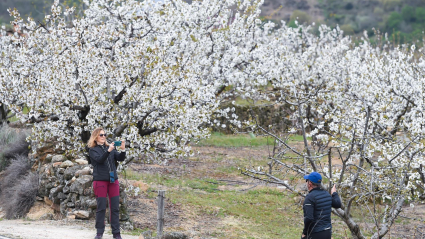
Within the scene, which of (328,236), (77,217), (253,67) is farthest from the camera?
(253,67)

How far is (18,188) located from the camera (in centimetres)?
1225

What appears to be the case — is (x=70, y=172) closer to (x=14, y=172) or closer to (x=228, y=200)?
(x=14, y=172)

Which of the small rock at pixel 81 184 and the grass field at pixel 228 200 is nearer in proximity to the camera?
the small rock at pixel 81 184

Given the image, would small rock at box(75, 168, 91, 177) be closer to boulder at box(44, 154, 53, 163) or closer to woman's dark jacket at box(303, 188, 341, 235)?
boulder at box(44, 154, 53, 163)

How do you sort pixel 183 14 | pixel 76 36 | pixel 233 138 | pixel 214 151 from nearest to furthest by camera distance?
pixel 76 36 → pixel 183 14 → pixel 214 151 → pixel 233 138

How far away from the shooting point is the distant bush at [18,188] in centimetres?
1191

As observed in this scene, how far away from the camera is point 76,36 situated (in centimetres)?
1307

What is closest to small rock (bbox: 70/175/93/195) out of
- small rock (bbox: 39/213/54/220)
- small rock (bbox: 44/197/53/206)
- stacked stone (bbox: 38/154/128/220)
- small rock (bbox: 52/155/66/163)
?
stacked stone (bbox: 38/154/128/220)

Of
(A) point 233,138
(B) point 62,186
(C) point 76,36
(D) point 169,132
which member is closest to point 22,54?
(C) point 76,36

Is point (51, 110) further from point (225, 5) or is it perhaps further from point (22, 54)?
point (225, 5)

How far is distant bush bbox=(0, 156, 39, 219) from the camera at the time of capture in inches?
469

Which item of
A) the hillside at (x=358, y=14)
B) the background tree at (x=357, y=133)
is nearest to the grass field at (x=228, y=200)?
the background tree at (x=357, y=133)

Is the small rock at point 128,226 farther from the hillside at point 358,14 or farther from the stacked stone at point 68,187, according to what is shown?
the hillside at point 358,14

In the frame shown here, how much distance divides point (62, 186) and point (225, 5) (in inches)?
389
